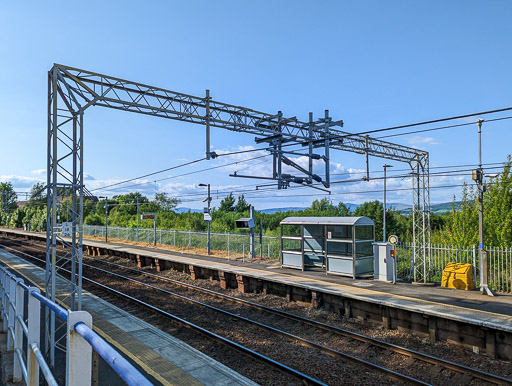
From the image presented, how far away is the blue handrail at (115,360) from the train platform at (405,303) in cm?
934

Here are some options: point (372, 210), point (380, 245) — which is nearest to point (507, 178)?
point (380, 245)

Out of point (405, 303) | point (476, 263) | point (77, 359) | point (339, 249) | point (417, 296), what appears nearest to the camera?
point (77, 359)

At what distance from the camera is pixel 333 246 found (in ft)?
56.0

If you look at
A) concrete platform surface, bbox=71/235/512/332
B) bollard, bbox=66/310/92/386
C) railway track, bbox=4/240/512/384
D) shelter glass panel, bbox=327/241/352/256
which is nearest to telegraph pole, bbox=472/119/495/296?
concrete platform surface, bbox=71/235/512/332

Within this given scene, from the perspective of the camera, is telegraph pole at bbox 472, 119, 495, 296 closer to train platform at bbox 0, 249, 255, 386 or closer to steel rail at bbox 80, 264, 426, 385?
steel rail at bbox 80, 264, 426, 385

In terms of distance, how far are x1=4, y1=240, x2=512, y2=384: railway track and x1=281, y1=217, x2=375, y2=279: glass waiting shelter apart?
479 centimetres

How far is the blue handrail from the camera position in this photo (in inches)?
59.9

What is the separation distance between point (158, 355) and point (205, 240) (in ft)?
76.2

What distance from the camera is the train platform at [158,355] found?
21.7ft

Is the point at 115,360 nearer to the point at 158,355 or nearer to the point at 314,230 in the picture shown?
the point at 158,355

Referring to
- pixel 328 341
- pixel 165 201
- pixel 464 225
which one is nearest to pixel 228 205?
pixel 165 201

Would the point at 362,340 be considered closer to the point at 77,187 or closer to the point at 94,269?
the point at 77,187

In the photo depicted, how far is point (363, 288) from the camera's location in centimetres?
1325

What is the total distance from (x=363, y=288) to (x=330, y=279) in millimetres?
2176
